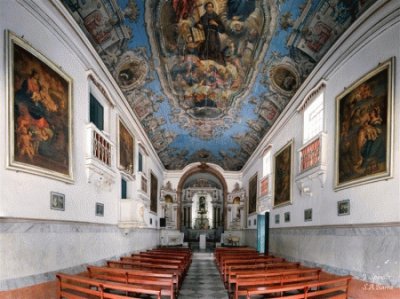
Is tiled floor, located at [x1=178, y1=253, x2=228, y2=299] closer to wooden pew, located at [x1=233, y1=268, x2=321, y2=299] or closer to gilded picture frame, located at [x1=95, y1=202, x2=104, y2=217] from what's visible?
wooden pew, located at [x1=233, y1=268, x2=321, y2=299]

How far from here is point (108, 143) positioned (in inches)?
386

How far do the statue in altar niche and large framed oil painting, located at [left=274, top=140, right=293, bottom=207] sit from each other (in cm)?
2005

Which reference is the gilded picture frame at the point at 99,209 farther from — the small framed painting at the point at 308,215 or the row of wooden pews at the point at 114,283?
the small framed painting at the point at 308,215

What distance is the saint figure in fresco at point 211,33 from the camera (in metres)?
9.16

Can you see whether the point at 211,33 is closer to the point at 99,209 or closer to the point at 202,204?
the point at 99,209

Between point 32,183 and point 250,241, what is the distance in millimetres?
18366

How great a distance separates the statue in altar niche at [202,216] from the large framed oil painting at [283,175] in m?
20.0

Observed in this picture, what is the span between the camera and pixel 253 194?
2050 cm

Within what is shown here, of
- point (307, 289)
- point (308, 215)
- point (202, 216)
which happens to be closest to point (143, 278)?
Result: point (307, 289)

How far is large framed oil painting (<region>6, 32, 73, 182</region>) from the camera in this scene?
532cm

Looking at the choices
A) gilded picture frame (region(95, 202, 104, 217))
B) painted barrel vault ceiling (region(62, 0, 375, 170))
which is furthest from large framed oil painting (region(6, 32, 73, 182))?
gilded picture frame (region(95, 202, 104, 217))

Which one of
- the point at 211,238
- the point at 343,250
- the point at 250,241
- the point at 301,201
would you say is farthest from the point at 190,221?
the point at 343,250

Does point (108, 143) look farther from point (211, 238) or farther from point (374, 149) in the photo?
point (211, 238)

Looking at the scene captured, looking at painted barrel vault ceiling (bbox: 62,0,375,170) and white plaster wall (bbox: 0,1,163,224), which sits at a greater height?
painted barrel vault ceiling (bbox: 62,0,375,170)
